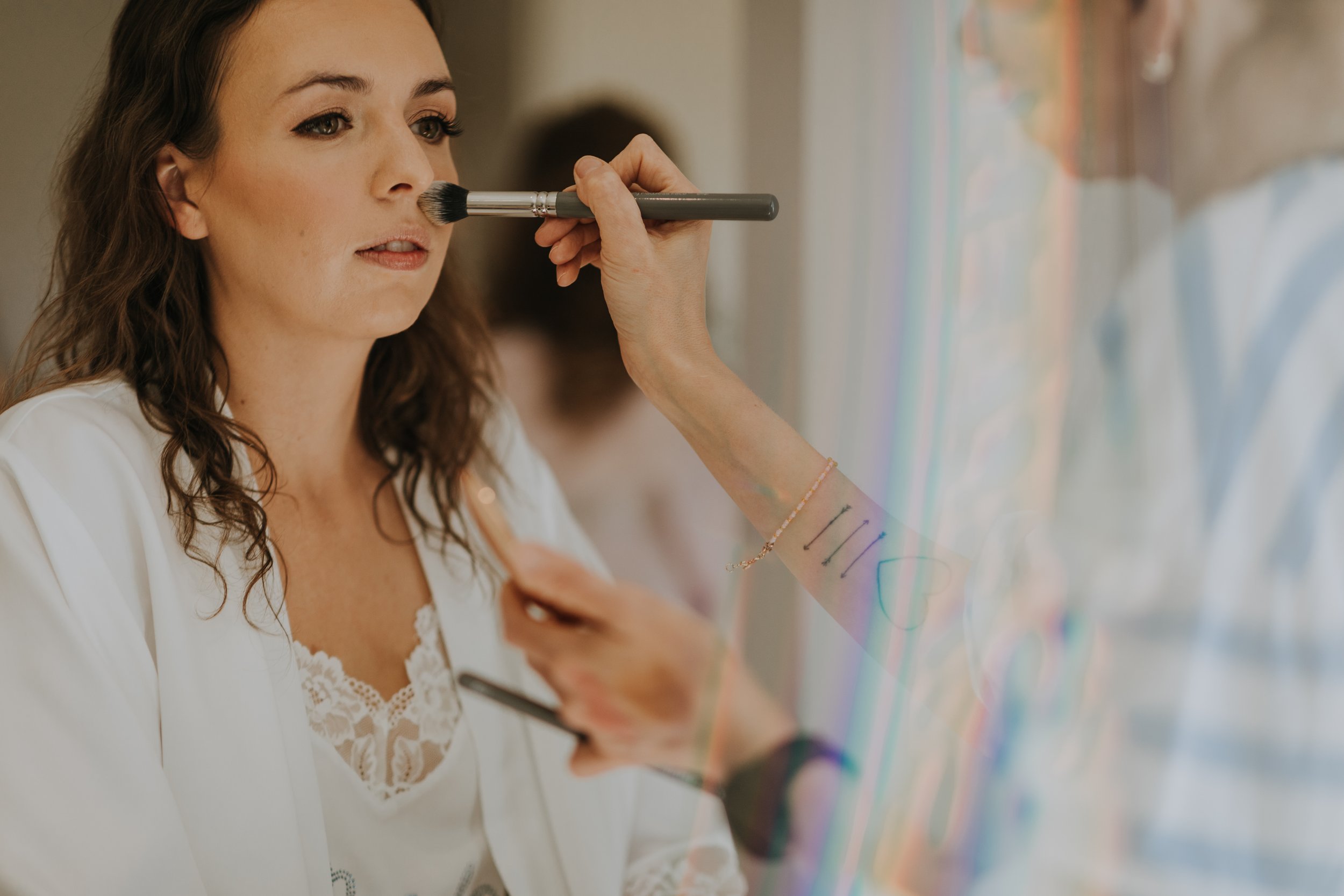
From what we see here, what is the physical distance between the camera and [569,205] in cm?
51

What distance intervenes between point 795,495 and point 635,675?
37cm

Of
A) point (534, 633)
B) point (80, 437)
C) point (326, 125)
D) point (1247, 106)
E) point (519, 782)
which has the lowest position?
point (519, 782)

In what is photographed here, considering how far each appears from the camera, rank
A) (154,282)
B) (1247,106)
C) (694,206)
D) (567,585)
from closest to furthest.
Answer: (694,206) < (154,282) < (1247,106) < (567,585)

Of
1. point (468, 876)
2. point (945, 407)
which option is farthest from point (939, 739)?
point (468, 876)

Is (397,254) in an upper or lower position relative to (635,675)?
upper

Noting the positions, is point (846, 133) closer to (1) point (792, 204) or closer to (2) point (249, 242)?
(1) point (792, 204)

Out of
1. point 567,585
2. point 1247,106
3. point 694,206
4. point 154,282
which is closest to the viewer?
point 694,206

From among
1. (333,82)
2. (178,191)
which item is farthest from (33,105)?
(333,82)

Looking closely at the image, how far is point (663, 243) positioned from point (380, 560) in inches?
13.5

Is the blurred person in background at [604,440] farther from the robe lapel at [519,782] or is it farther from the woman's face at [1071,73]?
the woman's face at [1071,73]

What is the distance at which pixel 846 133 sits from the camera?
0.78m

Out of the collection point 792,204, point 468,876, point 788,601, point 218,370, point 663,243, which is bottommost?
point 468,876

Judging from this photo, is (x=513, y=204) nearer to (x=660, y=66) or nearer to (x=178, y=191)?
(x=178, y=191)

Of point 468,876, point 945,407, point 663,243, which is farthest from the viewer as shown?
point 945,407
